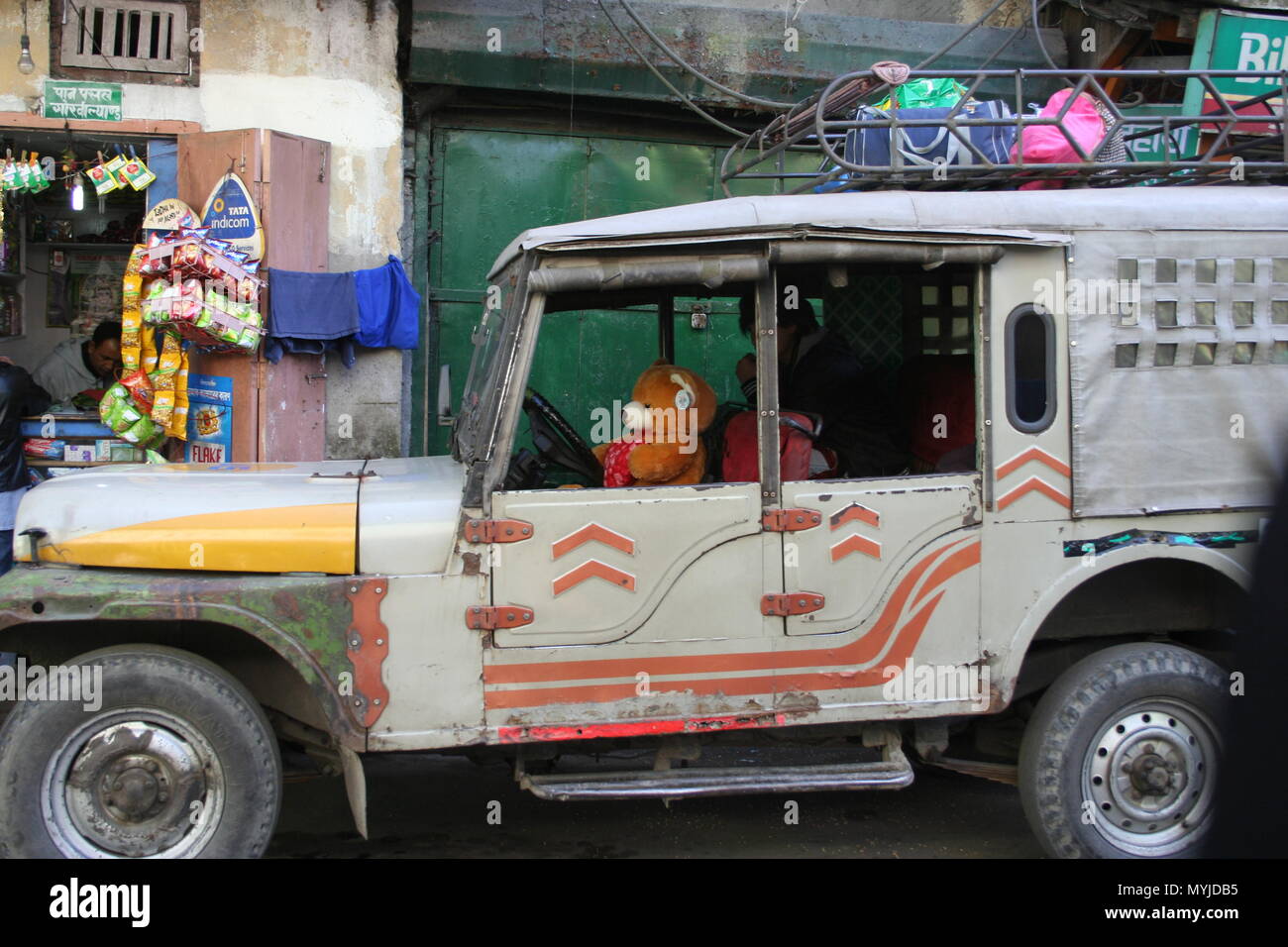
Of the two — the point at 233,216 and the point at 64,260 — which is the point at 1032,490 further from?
the point at 64,260

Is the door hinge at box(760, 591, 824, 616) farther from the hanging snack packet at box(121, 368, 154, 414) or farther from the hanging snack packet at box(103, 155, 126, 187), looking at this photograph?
the hanging snack packet at box(103, 155, 126, 187)

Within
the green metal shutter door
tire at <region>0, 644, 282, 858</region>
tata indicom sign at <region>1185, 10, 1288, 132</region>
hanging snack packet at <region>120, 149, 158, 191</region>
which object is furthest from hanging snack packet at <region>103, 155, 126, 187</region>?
tata indicom sign at <region>1185, 10, 1288, 132</region>

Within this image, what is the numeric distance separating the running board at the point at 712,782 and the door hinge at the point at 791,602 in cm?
58

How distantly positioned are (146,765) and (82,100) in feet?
17.7

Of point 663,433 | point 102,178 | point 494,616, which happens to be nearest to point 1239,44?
point 663,433

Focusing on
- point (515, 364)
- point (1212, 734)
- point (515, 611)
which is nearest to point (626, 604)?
point (515, 611)

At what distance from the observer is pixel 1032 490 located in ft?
12.4

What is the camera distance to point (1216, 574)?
3.97 m

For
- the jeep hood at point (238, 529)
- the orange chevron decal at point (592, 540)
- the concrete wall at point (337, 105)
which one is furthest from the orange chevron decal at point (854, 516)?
the concrete wall at point (337, 105)

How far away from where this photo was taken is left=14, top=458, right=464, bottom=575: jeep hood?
354 centimetres

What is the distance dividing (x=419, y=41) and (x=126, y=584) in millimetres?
5421

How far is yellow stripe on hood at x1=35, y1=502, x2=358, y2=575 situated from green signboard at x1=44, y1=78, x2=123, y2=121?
466 cm

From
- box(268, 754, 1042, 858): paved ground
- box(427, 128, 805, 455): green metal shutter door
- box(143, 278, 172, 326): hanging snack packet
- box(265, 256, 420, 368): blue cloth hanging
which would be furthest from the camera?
box(427, 128, 805, 455): green metal shutter door

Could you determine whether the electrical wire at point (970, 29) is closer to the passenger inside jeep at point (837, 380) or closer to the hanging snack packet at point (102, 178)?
the passenger inside jeep at point (837, 380)
